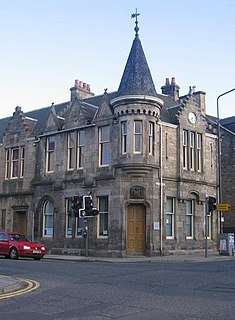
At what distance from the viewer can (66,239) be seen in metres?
31.7

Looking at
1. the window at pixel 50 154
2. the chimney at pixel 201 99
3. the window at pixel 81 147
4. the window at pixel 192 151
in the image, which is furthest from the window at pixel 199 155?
the window at pixel 50 154

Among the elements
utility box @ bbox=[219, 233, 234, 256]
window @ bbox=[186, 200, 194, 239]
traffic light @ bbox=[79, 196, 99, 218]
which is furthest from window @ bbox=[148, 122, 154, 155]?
utility box @ bbox=[219, 233, 234, 256]

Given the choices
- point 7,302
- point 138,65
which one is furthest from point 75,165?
point 7,302

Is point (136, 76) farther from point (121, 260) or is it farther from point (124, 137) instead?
point (121, 260)

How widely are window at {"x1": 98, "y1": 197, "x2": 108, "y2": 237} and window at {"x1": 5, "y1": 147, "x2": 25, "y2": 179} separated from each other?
8.95 m

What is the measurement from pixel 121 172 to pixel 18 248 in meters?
7.66

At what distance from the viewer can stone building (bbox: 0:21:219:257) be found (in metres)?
28.9

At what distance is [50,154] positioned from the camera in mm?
34312

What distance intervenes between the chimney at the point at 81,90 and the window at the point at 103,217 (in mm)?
10341

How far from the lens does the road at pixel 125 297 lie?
9148mm

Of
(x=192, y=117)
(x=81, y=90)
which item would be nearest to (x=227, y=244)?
(x=192, y=117)

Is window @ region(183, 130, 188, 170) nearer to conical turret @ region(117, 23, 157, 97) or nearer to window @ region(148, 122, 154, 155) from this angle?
window @ region(148, 122, 154, 155)

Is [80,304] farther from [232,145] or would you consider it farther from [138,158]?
[232,145]

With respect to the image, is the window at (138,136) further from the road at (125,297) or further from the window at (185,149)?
the road at (125,297)
